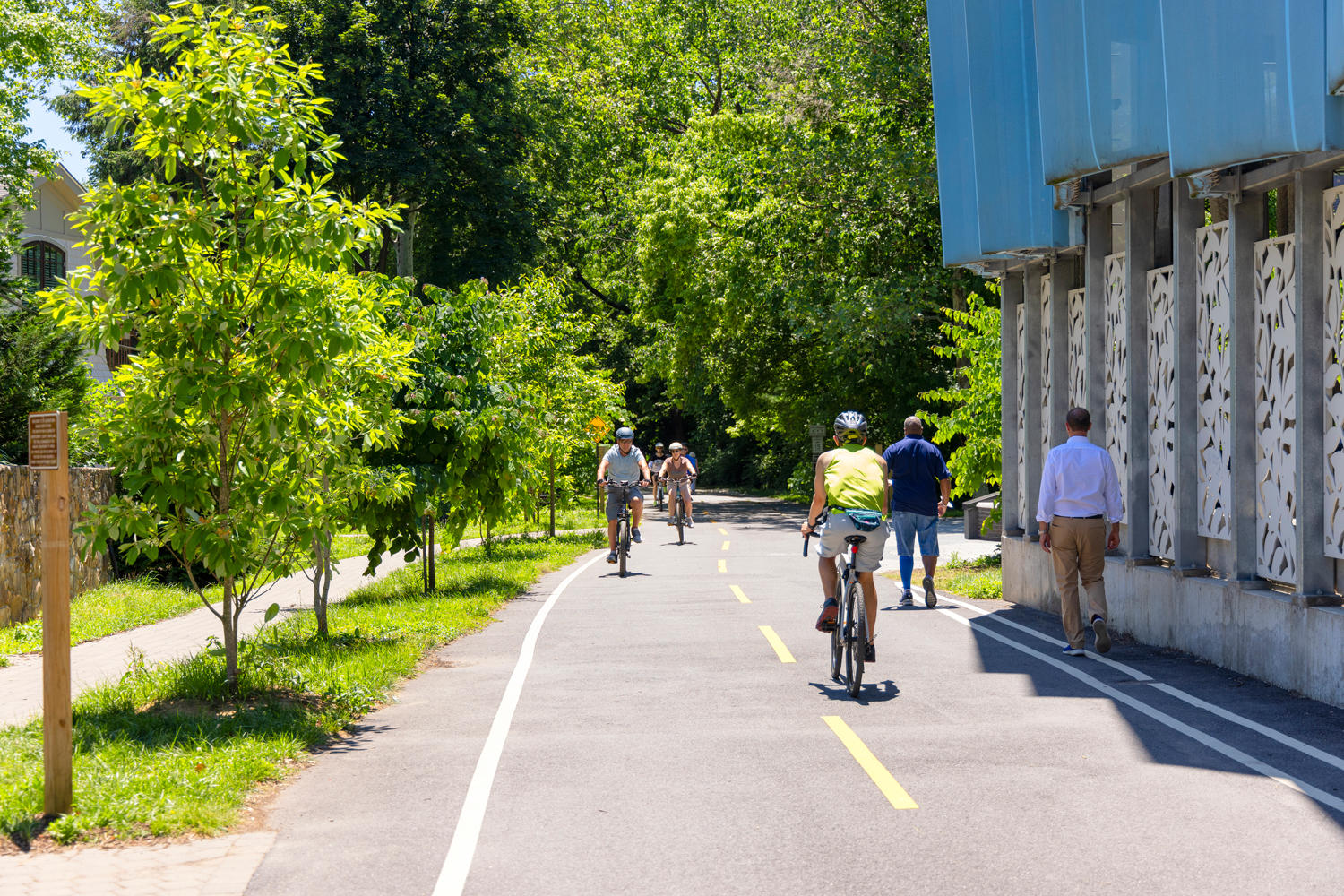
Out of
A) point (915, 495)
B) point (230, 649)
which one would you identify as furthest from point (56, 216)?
point (230, 649)

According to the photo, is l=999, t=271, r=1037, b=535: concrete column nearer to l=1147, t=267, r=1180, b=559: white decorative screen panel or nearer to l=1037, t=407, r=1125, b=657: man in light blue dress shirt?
l=1147, t=267, r=1180, b=559: white decorative screen panel

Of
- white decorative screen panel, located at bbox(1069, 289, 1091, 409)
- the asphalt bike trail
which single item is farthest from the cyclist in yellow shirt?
white decorative screen panel, located at bbox(1069, 289, 1091, 409)

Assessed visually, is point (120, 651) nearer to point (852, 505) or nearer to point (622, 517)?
point (852, 505)

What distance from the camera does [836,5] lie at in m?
35.5

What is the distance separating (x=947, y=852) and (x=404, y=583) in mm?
12740

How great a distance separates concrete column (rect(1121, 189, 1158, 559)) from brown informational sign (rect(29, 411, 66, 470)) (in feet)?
31.1

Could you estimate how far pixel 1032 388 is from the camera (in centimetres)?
1537

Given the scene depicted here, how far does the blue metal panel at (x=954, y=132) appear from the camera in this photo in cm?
1515

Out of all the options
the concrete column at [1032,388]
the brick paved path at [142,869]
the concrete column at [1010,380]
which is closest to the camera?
the brick paved path at [142,869]

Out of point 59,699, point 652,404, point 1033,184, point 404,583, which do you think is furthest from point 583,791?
point 652,404

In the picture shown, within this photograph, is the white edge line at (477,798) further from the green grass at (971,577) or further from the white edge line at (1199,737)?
the green grass at (971,577)

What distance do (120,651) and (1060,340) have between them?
10.2 meters

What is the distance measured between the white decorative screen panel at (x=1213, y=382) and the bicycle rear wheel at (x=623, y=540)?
30.5 ft

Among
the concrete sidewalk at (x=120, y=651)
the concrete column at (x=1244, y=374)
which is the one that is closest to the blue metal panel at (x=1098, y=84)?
the concrete column at (x=1244, y=374)
